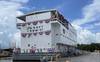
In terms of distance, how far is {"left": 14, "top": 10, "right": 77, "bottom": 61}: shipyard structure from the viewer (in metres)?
61.6

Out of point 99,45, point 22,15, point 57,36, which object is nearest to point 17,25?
point 22,15

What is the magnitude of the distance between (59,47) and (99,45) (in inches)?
3355

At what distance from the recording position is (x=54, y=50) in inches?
2335

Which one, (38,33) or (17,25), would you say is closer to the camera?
(38,33)

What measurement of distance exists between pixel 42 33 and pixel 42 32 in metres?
0.28

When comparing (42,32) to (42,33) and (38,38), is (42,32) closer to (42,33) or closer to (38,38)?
(42,33)

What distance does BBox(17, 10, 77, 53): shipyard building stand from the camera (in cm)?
6162

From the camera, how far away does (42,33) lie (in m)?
63.1

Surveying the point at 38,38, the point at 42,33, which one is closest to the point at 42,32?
the point at 42,33

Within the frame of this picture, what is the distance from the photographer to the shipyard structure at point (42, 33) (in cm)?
6156

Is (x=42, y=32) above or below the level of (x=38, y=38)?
above

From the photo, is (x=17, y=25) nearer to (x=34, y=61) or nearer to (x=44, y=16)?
(x=44, y=16)

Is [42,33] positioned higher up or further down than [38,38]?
higher up

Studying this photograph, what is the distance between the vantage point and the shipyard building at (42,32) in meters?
61.6
